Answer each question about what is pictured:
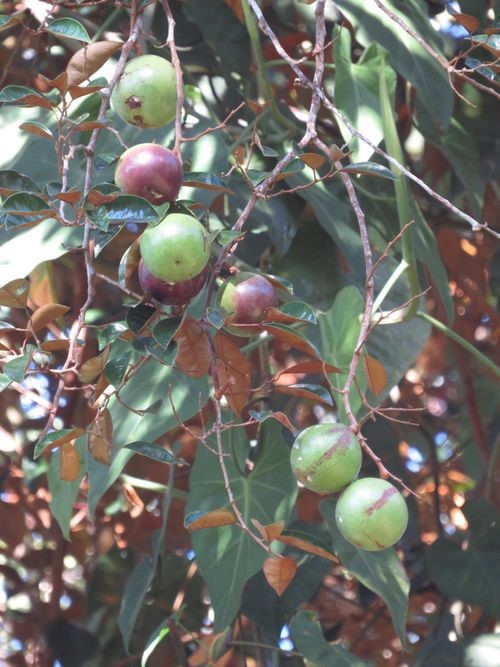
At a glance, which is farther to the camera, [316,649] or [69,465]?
[316,649]

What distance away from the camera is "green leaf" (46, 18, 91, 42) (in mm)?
765

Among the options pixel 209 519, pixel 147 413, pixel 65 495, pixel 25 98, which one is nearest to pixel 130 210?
pixel 25 98

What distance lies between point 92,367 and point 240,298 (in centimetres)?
13

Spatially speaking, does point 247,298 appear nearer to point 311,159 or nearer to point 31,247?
point 311,159

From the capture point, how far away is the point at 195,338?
80cm

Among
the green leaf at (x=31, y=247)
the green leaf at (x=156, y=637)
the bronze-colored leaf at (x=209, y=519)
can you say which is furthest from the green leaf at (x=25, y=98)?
the green leaf at (x=156, y=637)

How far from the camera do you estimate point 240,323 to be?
72 cm

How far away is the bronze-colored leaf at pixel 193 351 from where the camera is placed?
795 millimetres

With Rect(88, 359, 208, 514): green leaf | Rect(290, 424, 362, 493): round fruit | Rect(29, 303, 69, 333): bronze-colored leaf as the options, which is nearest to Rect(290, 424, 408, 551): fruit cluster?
Rect(290, 424, 362, 493): round fruit

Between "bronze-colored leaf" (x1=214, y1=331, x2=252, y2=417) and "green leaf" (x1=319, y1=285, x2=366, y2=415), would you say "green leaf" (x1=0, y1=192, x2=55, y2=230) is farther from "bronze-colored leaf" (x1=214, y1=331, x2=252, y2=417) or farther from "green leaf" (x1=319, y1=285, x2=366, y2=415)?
"green leaf" (x1=319, y1=285, x2=366, y2=415)

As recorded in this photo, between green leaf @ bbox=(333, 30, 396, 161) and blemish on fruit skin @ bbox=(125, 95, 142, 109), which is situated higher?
blemish on fruit skin @ bbox=(125, 95, 142, 109)

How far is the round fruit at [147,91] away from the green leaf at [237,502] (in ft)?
1.60

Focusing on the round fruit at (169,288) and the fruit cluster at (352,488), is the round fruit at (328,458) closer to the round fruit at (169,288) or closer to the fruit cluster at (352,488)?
the fruit cluster at (352,488)

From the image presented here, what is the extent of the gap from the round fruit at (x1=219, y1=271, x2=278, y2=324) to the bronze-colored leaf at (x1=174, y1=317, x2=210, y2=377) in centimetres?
7
